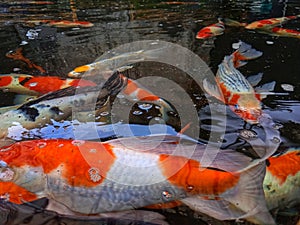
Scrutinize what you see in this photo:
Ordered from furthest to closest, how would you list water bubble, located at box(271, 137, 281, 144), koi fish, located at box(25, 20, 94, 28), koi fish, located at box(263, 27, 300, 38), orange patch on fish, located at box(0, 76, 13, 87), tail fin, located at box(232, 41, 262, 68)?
1. koi fish, located at box(25, 20, 94, 28)
2. koi fish, located at box(263, 27, 300, 38)
3. tail fin, located at box(232, 41, 262, 68)
4. orange patch on fish, located at box(0, 76, 13, 87)
5. water bubble, located at box(271, 137, 281, 144)

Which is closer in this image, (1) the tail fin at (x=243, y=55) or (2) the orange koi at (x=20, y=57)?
(1) the tail fin at (x=243, y=55)

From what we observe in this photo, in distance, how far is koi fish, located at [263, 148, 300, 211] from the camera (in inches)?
73.1

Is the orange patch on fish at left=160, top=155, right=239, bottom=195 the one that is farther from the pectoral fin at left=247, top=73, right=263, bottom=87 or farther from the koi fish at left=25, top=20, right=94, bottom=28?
the koi fish at left=25, top=20, right=94, bottom=28

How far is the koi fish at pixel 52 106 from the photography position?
2.65 meters

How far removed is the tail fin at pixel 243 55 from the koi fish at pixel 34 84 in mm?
1633

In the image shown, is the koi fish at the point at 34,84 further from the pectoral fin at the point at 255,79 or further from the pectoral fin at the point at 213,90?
the pectoral fin at the point at 255,79

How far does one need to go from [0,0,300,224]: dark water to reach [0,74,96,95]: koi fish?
0.11m

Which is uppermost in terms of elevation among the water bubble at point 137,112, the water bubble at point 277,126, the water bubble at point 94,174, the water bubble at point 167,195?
the water bubble at point 94,174

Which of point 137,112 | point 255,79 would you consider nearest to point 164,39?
point 255,79

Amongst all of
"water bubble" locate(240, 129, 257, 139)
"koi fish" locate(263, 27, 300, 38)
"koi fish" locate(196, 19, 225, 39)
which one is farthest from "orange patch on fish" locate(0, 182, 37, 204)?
"koi fish" locate(263, 27, 300, 38)

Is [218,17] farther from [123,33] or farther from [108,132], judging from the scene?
[108,132]

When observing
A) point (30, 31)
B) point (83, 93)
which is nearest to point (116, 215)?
point (83, 93)

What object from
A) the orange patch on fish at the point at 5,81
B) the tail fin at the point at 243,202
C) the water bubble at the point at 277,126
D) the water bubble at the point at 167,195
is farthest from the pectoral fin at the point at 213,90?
the orange patch on fish at the point at 5,81

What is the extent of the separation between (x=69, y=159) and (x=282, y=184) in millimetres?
1124
